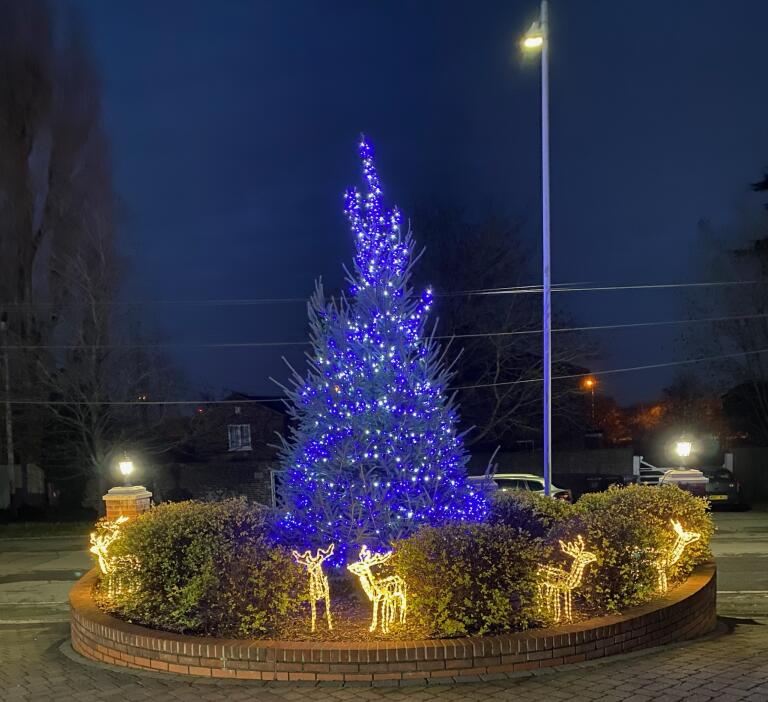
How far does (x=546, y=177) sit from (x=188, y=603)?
888 cm

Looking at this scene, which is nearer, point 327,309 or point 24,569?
point 327,309

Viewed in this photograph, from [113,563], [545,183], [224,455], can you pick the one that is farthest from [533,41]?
[224,455]

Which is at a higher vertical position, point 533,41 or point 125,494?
point 533,41

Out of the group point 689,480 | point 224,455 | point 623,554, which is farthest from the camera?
point 224,455

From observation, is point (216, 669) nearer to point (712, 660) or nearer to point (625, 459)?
point (712, 660)

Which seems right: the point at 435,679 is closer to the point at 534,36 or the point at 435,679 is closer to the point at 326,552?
the point at 326,552

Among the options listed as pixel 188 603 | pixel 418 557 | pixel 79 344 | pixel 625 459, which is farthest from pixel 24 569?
pixel 625 459

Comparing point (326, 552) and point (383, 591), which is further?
point (326, 552)

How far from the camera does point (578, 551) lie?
19.0 ft

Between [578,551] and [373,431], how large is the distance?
6.90ft

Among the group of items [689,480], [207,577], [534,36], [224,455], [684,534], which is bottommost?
[224,455]

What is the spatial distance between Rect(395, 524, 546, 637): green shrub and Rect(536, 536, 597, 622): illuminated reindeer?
197 millimetres

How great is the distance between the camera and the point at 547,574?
5.58m

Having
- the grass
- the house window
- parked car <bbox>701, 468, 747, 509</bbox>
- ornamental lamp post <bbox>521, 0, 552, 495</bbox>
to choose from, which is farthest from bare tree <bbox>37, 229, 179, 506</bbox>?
parked car <bbox>701, 468, 747, 509</bbox>
